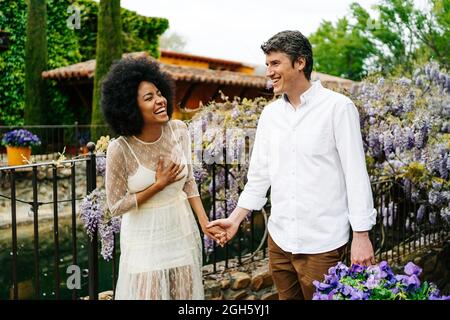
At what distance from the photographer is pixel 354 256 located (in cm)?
226

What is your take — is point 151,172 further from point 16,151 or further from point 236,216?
point 16,151

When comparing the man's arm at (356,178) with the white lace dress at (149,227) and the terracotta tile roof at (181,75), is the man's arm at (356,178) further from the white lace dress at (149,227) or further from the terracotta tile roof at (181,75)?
the terracotta tile roof at (181,75)

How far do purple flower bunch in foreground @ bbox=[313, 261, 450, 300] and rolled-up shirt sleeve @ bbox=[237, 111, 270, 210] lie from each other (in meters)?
0.77

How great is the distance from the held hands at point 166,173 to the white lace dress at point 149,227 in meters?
0.04

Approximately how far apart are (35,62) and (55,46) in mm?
1760

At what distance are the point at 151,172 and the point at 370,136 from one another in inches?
126

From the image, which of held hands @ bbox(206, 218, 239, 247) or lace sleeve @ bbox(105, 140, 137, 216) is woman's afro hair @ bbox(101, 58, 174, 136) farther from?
held hands @ bbox(206, 218, 239, 247)

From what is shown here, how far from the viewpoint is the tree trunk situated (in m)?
14.7

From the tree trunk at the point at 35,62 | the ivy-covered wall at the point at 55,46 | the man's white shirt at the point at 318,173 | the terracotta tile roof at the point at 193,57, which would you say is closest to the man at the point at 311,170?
the man's white shirt at the point at 318,173

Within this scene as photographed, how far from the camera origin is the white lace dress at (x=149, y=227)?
239 centimetres

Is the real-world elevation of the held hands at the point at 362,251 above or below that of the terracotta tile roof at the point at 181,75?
below

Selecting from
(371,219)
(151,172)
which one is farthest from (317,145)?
(151,172)

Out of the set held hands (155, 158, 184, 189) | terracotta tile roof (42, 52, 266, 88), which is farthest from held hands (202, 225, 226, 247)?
terracotta tile roof (42, 52, 266, 88)

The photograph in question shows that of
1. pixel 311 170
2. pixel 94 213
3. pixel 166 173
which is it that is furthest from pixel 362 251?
pixel 94 213
